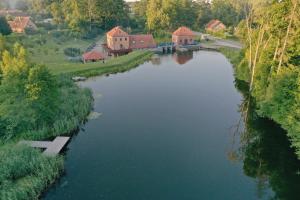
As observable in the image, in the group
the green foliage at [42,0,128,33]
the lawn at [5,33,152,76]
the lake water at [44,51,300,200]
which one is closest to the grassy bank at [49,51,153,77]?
the lawn at [5,33,152,76]

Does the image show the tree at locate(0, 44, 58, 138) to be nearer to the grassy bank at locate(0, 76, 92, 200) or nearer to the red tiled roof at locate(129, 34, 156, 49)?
the grassy bank at locate(0, 76, 92, 200)

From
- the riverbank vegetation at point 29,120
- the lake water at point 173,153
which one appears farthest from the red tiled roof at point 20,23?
the riverbank vegetation at point 29,120

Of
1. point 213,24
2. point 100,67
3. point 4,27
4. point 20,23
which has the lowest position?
point 100,67

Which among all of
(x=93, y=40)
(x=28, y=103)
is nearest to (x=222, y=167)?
(x=28, y=103)

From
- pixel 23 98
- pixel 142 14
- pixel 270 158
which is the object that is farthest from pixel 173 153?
pixel 142 14

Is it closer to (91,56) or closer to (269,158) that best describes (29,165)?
(269,158)
